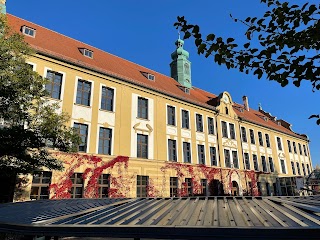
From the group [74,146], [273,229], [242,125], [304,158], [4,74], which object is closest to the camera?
[273,229]

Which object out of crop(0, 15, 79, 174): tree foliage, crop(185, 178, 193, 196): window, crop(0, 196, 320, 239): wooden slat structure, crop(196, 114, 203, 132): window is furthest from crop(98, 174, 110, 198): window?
crop(0, 196, 320, 239): wooden slat structure

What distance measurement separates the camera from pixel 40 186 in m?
16.9

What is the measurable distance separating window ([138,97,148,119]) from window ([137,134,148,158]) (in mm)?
1964

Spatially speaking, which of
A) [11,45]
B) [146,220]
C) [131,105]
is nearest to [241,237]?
[146,220]

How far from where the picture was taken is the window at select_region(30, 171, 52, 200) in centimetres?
1661

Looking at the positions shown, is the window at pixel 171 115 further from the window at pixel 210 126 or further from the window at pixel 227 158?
the window at pixel 227 158

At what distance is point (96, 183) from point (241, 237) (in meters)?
17.5

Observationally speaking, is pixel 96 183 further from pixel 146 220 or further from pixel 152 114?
pixel 146 220

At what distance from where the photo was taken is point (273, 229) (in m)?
3.12

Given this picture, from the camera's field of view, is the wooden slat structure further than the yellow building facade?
No

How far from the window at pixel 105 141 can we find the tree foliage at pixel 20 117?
284 inches

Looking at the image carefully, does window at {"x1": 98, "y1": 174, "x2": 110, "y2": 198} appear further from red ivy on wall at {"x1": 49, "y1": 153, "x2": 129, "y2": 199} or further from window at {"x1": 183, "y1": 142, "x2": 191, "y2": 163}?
window at {"x1": 183, "y1": 142, "x2": 191, "y2": 163}

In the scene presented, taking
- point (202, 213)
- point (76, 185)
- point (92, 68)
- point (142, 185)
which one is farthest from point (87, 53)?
point (202, 213)

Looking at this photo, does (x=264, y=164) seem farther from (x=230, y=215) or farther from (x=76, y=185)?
(x=230, y=215)
